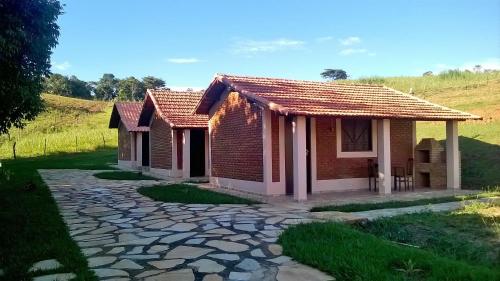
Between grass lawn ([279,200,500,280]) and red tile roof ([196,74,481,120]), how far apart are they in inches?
171

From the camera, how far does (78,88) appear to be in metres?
92.1

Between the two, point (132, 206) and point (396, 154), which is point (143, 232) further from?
point (396, 154)

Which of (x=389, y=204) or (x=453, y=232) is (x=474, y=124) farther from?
(x=453, y=232)

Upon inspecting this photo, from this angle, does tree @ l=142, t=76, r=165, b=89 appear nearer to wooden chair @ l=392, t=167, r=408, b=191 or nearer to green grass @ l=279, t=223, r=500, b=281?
wooden chair @ l=392, t=167, r=408, b=191

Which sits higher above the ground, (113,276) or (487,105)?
(487,105)

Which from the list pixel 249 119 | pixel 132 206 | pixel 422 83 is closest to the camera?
pixel 132 206

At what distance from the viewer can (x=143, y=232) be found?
297 inches

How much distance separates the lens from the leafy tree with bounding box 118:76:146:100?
83.9 metres

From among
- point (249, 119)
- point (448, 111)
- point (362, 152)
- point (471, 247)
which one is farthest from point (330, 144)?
point (471, 247)

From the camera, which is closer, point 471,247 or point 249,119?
point 471,247

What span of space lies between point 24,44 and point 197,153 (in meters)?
12.8

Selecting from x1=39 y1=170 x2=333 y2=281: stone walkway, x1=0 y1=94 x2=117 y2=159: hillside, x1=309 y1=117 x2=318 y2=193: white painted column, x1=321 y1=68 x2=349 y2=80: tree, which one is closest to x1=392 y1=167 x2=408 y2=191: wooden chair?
x1=309 y1=117 x2=318 y2=193: white painted column

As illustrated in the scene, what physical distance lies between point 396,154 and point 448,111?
2.26 m

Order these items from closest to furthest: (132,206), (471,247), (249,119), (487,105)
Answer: (471,247)
(132,206)
(249,119)
(487,105)
